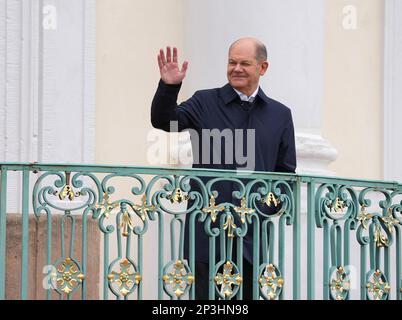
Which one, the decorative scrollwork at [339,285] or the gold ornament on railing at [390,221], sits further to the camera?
the gold ornament on railing at [390,221]

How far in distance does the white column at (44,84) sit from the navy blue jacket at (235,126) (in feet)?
7.11

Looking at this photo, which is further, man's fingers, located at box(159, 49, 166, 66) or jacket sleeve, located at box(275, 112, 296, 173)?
jacket sleeve, located at box(275, 112, 296, 173)

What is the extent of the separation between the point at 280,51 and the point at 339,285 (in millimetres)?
2757

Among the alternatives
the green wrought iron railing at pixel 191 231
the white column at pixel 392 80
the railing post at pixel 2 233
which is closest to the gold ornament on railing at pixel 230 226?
the green wrought iron railing at pixel 191 231

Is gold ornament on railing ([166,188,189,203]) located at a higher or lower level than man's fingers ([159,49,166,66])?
lower

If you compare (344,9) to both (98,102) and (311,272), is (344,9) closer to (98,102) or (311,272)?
(98,102)

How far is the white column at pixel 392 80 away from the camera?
486 inches

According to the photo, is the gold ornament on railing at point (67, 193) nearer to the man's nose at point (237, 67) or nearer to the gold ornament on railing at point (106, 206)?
the gold ornament on railing at point (106, 206)

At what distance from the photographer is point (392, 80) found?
489 inches

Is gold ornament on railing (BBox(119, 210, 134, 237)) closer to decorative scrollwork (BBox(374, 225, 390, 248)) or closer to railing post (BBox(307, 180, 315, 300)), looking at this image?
railing post (BBox(307, 180, 315, 300))

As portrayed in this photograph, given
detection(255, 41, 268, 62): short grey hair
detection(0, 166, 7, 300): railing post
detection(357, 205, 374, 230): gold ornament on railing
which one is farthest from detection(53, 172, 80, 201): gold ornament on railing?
detection(357, 205, 374, 230): gold ornament on railing

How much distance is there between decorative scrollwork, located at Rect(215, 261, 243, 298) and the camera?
7957mm

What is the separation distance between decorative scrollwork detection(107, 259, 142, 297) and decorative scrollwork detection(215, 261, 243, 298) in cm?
42

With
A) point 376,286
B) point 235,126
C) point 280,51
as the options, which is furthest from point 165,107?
point 280,51
